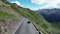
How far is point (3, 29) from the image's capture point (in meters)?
68.6

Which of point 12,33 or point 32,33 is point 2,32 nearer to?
point 12,33

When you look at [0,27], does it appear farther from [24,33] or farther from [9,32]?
[24,33]

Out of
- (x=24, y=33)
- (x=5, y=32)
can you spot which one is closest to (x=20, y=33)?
(x=24, y=33)

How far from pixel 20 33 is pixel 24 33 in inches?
80.7

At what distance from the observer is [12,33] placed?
217ft

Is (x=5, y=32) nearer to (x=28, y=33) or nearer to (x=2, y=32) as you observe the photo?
(x=2, y=32)

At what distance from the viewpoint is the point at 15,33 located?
68.5m

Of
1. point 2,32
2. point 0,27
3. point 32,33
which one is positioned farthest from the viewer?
point 32,33

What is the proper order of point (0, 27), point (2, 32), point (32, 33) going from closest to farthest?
1. point (2, 32)
2. point (0, 27)
3. point (32, 33)

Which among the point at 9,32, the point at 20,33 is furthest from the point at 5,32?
the point at 20,33

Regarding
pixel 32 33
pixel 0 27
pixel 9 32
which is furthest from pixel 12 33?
pixel 32 33

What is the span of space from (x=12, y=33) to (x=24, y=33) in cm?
715

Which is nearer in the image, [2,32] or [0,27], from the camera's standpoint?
[2,32]

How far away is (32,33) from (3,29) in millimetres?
11308
